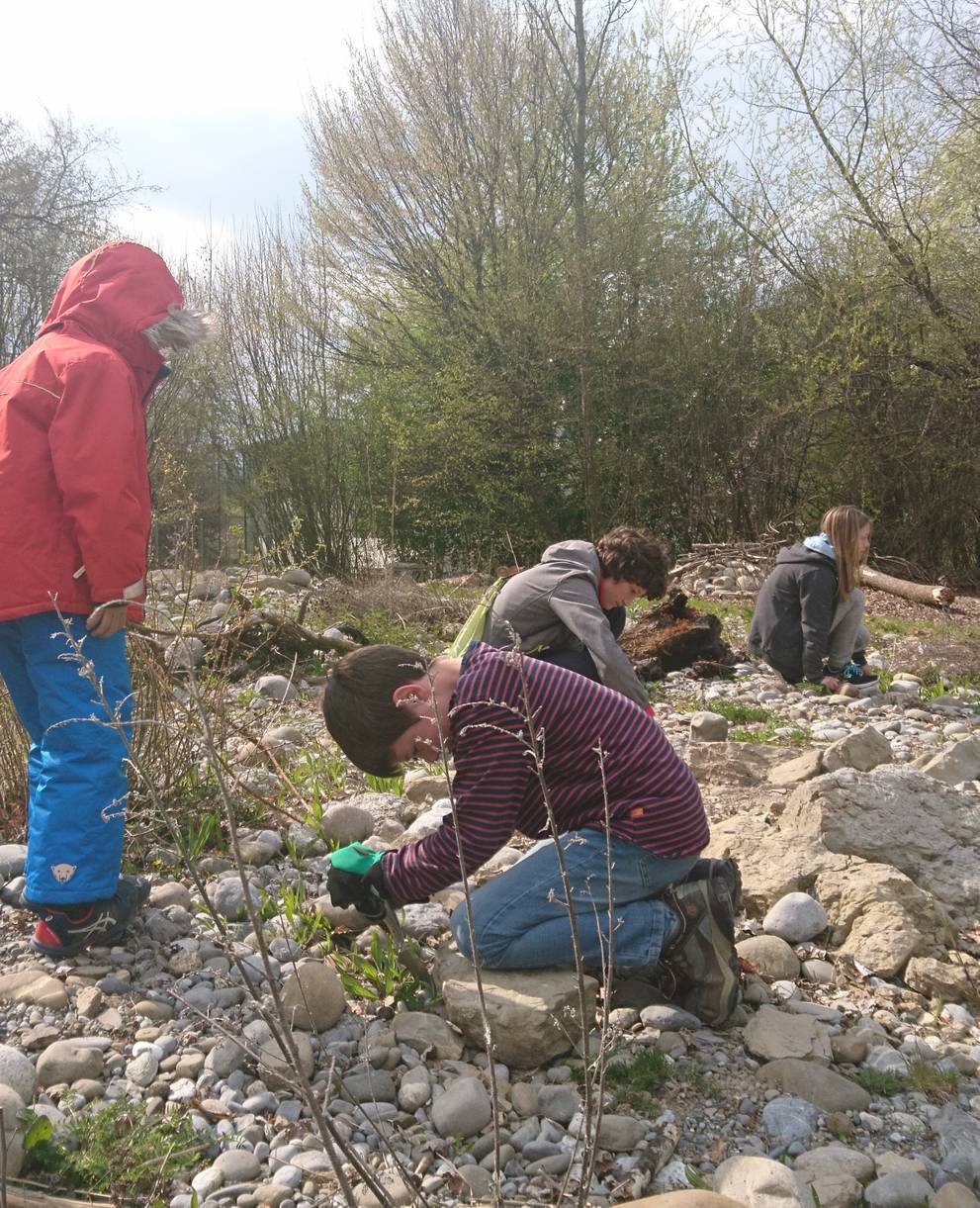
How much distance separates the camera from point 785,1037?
244 centimetres

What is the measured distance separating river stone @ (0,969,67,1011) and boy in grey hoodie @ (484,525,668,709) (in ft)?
7.28

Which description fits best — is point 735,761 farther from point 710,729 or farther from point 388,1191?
point 388,1191

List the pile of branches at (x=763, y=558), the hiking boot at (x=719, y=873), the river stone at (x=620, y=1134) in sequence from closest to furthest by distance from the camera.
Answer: the river stone at (x=620, y=1134) → the hiking boot at (x=719, y=873) → the pile of branches at (x=763, y=558)

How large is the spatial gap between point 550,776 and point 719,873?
0.53 m

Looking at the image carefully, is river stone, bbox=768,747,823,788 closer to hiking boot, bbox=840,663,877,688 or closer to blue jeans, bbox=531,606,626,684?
blue jeans, bbox=531,606,626,684

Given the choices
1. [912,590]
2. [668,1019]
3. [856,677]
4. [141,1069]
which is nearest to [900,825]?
[668,1019]

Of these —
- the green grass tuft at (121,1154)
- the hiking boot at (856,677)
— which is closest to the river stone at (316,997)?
the green grass tuft at (121,1154)

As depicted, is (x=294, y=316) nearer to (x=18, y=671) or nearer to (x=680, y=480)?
(x=680, y=480)

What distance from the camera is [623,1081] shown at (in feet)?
7.39

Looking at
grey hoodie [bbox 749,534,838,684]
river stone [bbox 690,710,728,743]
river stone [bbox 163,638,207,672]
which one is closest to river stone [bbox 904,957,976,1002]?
river stone [bbox 163,638,207,672]

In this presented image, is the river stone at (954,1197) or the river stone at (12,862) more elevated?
the river stone at (12,862)

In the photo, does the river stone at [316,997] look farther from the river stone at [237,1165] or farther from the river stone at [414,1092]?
the river stone at [237,1165]

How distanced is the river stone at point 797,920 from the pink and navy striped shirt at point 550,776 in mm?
582

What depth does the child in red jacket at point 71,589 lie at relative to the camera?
2.69 metres
